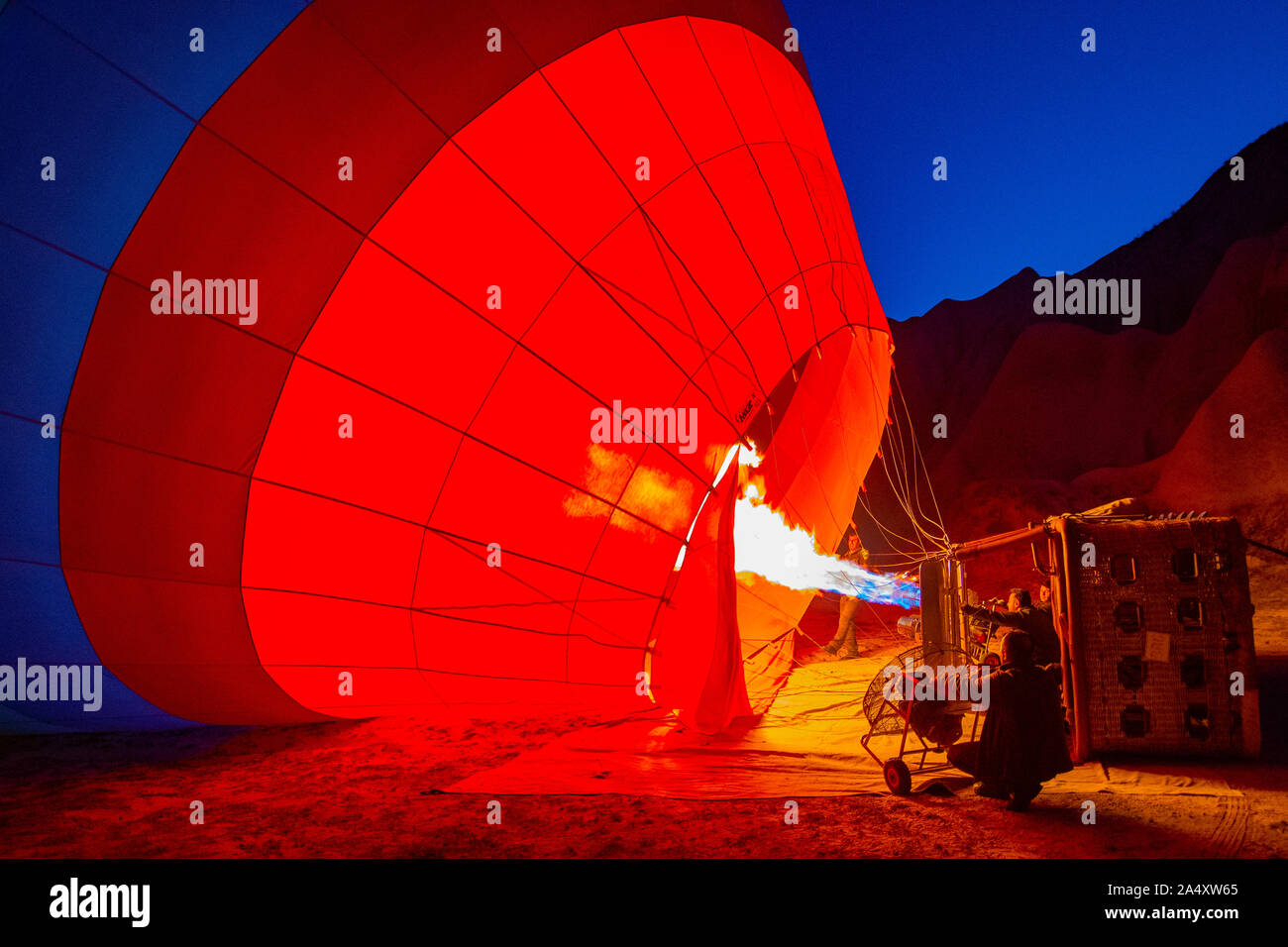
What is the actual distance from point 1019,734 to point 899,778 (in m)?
0.61

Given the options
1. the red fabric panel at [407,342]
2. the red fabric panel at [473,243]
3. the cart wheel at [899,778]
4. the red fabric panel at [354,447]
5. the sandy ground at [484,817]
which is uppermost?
the red fabric panel at [473,243]

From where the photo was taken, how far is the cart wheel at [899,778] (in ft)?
12.3

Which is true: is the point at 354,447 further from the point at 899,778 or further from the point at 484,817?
the point at 899,778

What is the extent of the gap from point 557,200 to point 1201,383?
20.4 m

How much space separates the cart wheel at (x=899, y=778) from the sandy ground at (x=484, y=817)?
0.06 m

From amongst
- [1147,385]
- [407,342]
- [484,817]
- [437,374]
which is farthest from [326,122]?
[1147,385]

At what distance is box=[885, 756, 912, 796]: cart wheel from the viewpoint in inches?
147

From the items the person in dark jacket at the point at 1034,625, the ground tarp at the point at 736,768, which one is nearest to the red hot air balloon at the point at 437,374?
the ground tarp at the point at 736,768

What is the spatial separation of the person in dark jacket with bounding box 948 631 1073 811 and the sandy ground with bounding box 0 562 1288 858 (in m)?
0.14

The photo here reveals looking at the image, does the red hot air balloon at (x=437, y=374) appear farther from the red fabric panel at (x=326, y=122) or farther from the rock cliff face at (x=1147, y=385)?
the rock cliff face at (x=1147, y=385)

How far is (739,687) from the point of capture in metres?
4.76

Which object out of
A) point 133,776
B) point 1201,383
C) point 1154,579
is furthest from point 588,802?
point 1201,383

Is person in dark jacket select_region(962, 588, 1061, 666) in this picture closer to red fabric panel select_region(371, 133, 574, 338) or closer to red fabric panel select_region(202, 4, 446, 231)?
red fabric panel select_region(371, 133, 574, 338)
